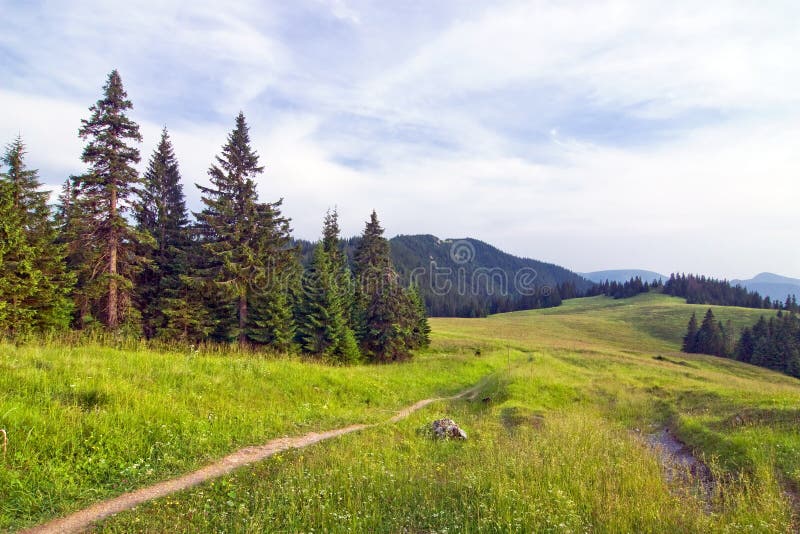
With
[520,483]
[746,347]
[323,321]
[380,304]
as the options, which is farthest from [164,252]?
[746,347]

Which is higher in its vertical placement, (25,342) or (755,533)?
(25,342)

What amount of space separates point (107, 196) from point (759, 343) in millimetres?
93279

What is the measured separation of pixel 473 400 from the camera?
69.7 ft

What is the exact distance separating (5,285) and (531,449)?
26025 mm

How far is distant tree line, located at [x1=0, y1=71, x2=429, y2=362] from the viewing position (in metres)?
22.5

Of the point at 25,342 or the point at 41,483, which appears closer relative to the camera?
the point at 41,483

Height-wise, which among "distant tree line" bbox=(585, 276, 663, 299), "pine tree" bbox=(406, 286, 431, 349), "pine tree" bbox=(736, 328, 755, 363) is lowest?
"pine tree" bbox=(736, 328, 755, 363)

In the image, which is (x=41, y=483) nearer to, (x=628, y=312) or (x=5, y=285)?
(x=5, y=285)

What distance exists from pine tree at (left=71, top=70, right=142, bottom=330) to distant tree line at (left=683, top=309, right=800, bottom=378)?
8979cm

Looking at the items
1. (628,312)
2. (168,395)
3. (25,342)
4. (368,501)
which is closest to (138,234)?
(25,342)

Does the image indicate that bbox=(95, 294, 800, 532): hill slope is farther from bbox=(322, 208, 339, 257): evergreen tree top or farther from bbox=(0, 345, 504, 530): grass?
bbox=(322, 208, 339, 257): evergreen tree top

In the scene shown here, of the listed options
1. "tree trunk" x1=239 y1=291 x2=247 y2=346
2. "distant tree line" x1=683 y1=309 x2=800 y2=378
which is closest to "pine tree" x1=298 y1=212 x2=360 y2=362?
"tree trunk" x1=239 y1=291 x2=247 y2=346

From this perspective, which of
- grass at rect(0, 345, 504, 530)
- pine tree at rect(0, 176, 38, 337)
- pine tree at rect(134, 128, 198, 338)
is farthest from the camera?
pine tree at rect(134, 128, 198, 338)

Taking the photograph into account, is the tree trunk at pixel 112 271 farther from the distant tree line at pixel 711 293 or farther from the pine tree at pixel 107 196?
the distant tree line at pixel 711 293
